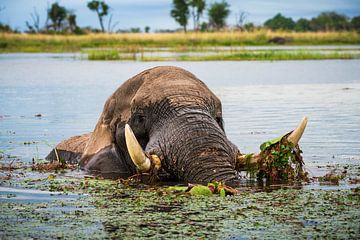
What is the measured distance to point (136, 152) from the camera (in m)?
8.12

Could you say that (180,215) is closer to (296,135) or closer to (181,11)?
(296,135)

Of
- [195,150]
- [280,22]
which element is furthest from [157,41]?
[280,22]

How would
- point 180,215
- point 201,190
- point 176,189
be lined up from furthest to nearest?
point 176,189, point 201,190, point 180,215

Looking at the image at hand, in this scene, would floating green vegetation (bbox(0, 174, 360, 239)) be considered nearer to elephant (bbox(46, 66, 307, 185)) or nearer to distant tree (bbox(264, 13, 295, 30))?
elephant (bbox(46, 66, 307, 185))

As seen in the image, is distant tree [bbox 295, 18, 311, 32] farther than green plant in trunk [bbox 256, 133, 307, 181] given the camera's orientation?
Yes

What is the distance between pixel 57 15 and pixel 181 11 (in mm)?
14410

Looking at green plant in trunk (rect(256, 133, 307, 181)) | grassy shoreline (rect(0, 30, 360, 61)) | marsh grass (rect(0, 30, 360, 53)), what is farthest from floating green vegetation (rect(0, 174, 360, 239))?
marsh grass (rect(0, 30, 360, 53))

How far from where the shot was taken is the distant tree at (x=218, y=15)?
100188 millimetres

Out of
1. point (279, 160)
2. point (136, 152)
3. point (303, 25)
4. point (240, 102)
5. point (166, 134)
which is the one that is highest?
point (166, 134)

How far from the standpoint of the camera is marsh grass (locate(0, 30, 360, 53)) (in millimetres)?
60969

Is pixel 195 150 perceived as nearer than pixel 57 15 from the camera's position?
Yes

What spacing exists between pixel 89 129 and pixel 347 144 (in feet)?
15.3

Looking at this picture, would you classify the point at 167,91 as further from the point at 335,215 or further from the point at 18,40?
the point at 18,40

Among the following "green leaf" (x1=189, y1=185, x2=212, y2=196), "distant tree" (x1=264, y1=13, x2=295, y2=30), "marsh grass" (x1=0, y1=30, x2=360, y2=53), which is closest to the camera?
"green leaf" (x1=189, y1=185, x2=212, y2=196)
